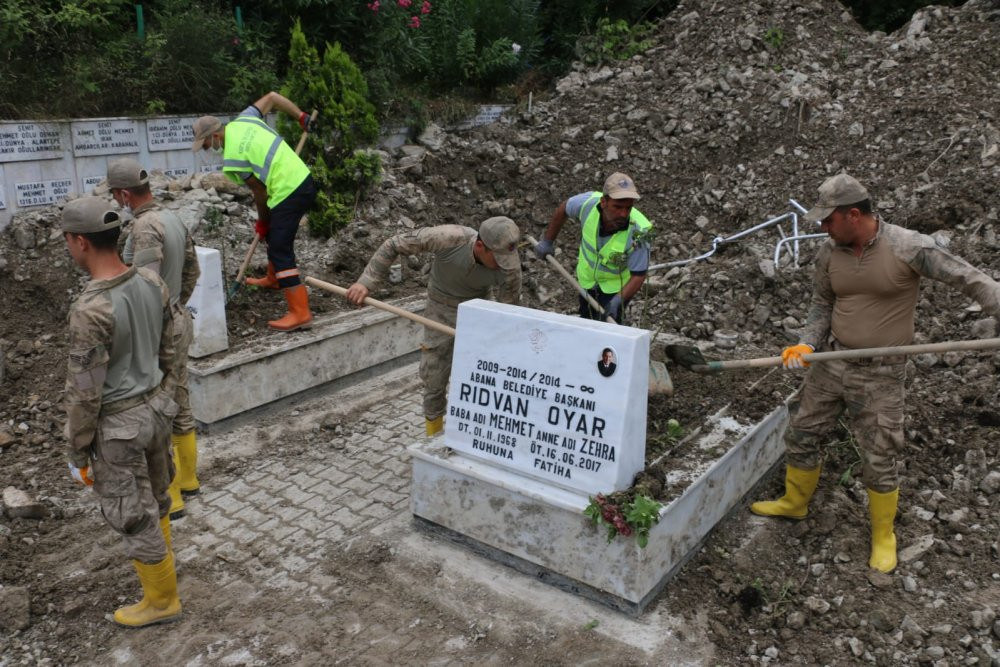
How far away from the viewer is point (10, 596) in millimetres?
4113

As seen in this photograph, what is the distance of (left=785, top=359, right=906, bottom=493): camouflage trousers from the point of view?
13.8ft

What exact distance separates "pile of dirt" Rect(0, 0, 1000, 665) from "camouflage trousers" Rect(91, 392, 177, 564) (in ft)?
3.88

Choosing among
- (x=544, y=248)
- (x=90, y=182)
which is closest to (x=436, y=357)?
(x=544, y=248)

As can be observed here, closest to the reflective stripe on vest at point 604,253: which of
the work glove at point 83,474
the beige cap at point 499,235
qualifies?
the beige cap at point 499,235

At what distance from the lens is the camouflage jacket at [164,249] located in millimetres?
4686

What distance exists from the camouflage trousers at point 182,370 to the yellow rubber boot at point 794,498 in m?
3.63

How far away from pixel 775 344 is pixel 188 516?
4716mm

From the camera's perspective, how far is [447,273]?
526 centimetres

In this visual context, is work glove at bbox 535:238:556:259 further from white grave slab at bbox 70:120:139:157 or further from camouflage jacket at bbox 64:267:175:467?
white grave slab at bbox 70:120:139:157

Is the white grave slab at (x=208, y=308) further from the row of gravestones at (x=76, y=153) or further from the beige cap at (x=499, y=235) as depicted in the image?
the row of gravestones at (x=76, y=153)

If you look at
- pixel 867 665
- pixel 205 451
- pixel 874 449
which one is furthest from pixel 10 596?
pixel 874 449

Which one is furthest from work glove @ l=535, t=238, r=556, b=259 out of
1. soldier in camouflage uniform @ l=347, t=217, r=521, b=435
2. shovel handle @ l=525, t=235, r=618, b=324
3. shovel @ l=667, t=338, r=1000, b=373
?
shovel @ l=667, t=338, r=1000, b=373

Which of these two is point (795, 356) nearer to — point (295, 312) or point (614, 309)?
point (614, 309)

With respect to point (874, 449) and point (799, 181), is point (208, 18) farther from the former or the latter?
point (874, 449)
